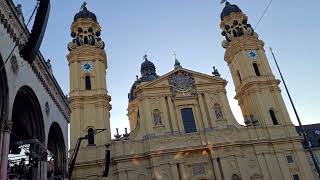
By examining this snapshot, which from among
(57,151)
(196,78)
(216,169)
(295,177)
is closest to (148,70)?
(196,78)

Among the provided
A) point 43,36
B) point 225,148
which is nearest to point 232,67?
point 225,148

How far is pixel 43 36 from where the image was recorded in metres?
9.97

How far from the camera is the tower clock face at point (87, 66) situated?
125ft

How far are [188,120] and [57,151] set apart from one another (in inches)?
675

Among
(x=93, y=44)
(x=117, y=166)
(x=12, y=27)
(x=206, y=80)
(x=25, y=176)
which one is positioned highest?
(x=93, y=44)

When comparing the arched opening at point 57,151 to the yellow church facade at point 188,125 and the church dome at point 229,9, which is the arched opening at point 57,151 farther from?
the church dome at point 229,9

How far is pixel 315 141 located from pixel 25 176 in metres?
37.0

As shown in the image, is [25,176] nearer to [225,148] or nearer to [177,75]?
[225,148]

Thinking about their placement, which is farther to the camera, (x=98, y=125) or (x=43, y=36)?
(x=98, y=125)

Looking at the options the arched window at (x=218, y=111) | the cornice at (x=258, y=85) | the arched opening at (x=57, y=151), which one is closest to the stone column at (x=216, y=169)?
the arched window at (x=218, y=111)

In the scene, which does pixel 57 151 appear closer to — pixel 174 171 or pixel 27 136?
pixel 27 136

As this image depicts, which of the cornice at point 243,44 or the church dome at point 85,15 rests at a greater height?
the church dome at point 85,15

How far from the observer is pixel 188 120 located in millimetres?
36281

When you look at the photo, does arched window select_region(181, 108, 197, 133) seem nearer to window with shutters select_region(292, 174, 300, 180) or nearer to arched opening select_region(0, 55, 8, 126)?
window with shutters select_region(292, 174, 300, 180)
